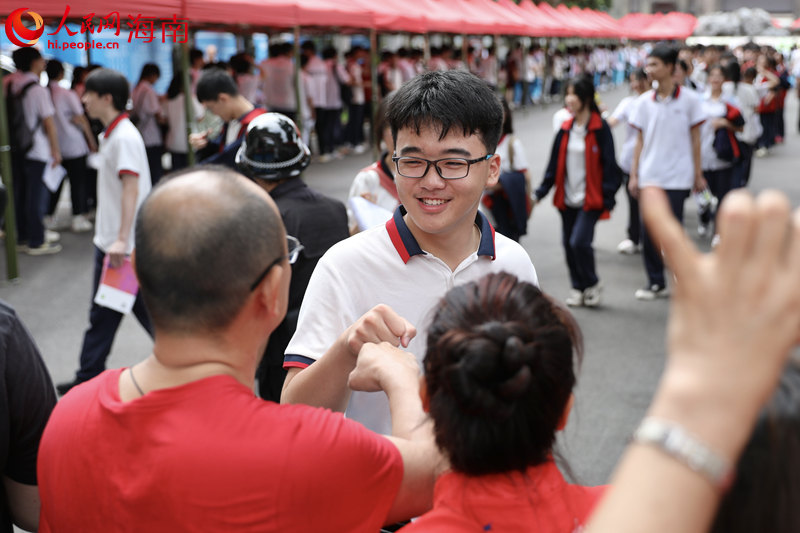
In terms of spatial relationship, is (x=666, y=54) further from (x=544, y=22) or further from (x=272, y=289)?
(x=544, y=22)

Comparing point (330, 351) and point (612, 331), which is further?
point (612, 331)

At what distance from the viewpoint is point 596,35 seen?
106 ft

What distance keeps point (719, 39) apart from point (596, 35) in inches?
994

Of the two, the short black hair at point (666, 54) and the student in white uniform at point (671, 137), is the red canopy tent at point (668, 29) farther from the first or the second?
A: the short black hair at point (666, 54)

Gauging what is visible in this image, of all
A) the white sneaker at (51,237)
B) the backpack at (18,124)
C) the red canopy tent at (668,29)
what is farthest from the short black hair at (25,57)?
the red canopy tent at (668,29)

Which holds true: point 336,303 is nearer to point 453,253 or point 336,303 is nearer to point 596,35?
Result: point 453,253

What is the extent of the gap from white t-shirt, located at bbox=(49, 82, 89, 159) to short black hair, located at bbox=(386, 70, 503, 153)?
789 centimetres

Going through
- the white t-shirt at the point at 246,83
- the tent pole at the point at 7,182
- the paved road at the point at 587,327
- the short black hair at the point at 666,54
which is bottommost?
the paved road at the point at 587,327

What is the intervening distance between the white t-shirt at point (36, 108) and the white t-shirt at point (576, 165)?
17.7 feet

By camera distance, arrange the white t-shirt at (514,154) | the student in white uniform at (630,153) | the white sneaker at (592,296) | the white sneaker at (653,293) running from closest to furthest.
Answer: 1. the white t-shirt at (514,154)
2. the white sneaker at (592,296)
3. the white sneaker at (653,293)
4. the student in white uniform at (630,153)

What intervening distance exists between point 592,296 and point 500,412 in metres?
5.92

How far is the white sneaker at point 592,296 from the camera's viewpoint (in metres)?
6.98

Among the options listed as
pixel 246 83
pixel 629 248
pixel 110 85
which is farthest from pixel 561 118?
pixel 246 83

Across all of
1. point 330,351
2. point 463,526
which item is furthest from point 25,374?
point 463,526
